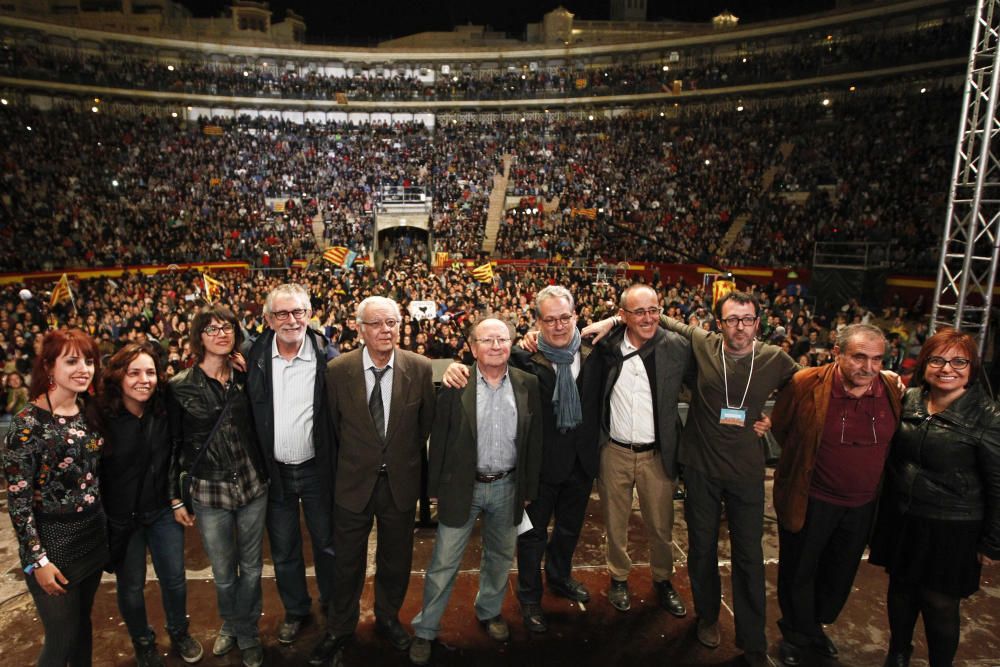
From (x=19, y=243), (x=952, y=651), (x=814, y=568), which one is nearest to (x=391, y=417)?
(x=814, y=568)

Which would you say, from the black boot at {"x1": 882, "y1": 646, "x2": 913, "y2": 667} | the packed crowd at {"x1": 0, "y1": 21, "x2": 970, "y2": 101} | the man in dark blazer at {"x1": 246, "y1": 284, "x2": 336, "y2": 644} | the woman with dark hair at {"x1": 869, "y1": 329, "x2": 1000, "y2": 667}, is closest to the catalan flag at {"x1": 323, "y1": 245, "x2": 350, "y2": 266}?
the man in dark blazer at {"x1": 246, "y1": 284, "x2": 336, "y2": 644}

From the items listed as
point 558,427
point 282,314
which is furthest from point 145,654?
point 558,427

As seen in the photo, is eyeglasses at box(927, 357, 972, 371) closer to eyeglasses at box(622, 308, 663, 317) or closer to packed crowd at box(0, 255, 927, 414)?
eyeglasses at box(622, 308, 663, 317)

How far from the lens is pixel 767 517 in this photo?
15.3 ft

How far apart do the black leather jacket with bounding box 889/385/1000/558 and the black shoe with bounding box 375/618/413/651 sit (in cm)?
272

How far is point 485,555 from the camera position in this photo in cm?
320

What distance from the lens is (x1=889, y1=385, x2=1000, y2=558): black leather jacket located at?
8.52 ft

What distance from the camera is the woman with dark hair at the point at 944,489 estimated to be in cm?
263

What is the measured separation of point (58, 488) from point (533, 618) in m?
2.50

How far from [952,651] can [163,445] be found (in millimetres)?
4112

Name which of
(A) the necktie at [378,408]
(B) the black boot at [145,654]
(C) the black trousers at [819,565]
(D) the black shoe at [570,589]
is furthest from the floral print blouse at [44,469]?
(C) the black trousers at [819,565]

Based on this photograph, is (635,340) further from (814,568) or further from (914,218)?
(914,218)

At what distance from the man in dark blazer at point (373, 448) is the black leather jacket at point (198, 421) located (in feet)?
1.62

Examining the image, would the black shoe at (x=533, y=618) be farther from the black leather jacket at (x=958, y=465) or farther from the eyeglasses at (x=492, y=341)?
the black leather jacket at (x=958, y=465)
